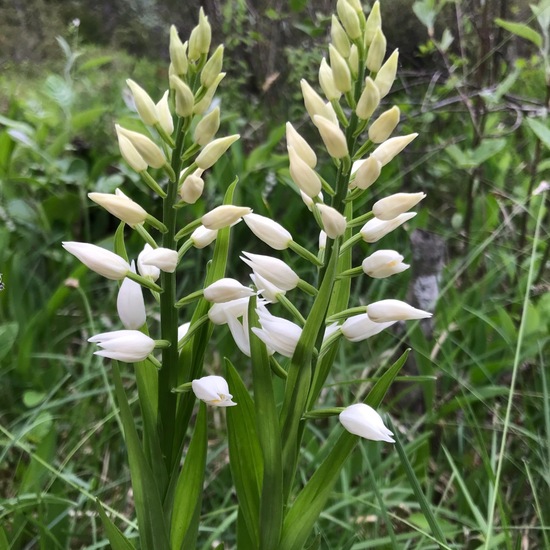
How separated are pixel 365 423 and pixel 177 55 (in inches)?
15.9

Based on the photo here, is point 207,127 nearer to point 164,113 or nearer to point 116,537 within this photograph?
point 164,113

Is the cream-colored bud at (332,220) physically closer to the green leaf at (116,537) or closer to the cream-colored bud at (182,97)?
the cream-colored bud at (182,97)

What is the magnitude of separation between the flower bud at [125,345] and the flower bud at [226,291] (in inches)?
3.0

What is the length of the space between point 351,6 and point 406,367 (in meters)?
1.04

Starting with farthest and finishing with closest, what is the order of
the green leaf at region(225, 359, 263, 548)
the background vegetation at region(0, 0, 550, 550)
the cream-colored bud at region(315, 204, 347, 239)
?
the background vegetation at region(0, 0, 550, 550) → the green leaf at region(225, 359, 263, 548) → the cream-colored bud at region(315, 204, 347, 239)

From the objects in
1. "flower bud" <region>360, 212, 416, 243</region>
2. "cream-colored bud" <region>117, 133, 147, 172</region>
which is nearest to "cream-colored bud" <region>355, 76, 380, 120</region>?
"flower bud" <region>360, 212, 416, 243</region>

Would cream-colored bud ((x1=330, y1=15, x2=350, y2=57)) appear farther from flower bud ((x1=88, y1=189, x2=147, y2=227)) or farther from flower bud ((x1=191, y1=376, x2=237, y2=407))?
flower bud ((x1=191, y1=376, x2=237, y2=407))

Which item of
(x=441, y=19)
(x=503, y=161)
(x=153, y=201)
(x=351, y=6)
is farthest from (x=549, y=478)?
(x=441, y=19)

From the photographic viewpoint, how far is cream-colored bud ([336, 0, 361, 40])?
0.55 meters

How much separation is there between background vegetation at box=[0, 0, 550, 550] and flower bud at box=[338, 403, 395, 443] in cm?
18

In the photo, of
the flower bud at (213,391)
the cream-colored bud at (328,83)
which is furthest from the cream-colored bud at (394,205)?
the flower bud at (213,391)

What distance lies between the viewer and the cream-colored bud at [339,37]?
0.56 m

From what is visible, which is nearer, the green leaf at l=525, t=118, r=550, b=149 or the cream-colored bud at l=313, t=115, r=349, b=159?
the cream-colored bud at l=313, t=115, r=349, b=159

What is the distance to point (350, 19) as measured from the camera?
0.56 metres
